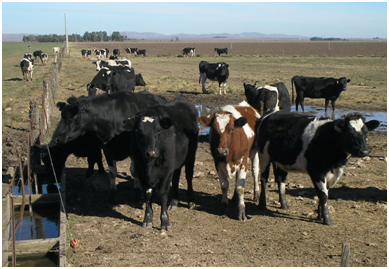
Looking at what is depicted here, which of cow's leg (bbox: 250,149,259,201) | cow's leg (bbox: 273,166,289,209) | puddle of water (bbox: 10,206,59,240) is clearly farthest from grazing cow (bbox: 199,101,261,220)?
puddle of water (bbox: 10,206,59,240)

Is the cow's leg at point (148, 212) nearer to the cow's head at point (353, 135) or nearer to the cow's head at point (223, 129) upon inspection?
the cow's head at point (223, 129)

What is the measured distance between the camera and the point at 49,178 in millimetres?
9477

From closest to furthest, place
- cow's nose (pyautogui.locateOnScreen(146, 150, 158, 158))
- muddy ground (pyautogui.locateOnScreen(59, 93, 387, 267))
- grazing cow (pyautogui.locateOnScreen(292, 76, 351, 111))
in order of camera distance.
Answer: muddy ground (pyautogui.locateOnScreen(59, 93, 387, 267)) < cow's nose (pyautogui.locateOnScreen(146, 150, 158, 158)) < grazing cow (pyautogui.locateOnScreen(292, 76, 351, 111))

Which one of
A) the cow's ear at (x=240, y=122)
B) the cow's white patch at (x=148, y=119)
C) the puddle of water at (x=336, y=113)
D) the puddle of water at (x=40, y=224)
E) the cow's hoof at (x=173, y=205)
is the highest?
the cow's white patch at (x=148, y=119)

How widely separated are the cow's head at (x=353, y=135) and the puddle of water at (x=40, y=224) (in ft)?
15.7

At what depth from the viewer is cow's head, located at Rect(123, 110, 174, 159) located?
6.79 meters

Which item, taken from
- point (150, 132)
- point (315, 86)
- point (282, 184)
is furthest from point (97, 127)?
point (315, 86)

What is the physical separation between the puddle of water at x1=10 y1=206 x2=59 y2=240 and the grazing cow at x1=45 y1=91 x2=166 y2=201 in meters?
1.10

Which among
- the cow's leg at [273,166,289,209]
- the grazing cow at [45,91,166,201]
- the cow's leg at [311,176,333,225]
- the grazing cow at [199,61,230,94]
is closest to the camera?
the cow's leg at [311,176,333,225]

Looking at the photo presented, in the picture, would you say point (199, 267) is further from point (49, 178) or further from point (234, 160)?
point (49, 178)

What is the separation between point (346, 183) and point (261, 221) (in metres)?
2.78

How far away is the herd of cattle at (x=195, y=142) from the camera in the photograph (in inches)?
277

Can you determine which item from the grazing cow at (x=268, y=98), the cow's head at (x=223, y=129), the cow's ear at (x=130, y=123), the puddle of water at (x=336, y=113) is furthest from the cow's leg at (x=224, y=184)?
the puddle of water at (x=336, y=113)

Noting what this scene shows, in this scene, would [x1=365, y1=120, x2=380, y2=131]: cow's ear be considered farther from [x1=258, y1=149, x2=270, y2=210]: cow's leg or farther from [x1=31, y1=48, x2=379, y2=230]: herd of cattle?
[x1=258, y1=149, x2=270, y2=210]: cow's leg
